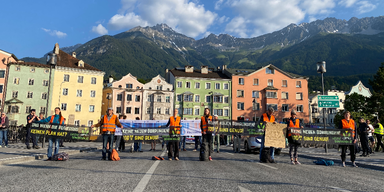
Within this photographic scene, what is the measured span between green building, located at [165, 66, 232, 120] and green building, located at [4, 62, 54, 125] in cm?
2677

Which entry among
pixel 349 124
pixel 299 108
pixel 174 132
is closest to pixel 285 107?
pixel 299 108

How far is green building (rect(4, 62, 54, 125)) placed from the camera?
5238cm

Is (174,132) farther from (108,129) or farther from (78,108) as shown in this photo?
(78,108)

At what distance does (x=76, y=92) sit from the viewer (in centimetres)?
5656

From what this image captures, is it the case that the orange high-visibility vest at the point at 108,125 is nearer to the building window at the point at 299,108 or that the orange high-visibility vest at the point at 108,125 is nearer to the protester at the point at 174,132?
the protester at the point at 174,132

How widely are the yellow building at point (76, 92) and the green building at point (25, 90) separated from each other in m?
2.45

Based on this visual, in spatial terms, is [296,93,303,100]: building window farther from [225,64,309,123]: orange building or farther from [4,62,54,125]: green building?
[4,62,54,125]: green building

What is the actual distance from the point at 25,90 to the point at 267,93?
5136 cm

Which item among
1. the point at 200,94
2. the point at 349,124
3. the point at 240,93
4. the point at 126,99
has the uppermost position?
the point at 240,93

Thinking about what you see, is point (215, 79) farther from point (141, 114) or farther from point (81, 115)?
point (81, 115)

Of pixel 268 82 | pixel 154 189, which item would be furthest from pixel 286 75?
pixel 154 189

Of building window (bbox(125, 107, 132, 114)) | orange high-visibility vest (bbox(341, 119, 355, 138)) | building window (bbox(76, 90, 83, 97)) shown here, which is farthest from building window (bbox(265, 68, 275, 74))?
orange high-visibility vest (bbox(341, 119, 355, 138))

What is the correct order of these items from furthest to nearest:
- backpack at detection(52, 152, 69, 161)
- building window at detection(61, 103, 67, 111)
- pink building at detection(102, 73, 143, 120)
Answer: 1. pink building at detection(102, 73, 143, 120)
2. building window at detection(61, 103, 67, 111)
3. backpack at detection(52, 152, 69, 161)

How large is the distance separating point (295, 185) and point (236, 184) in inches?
48.3
